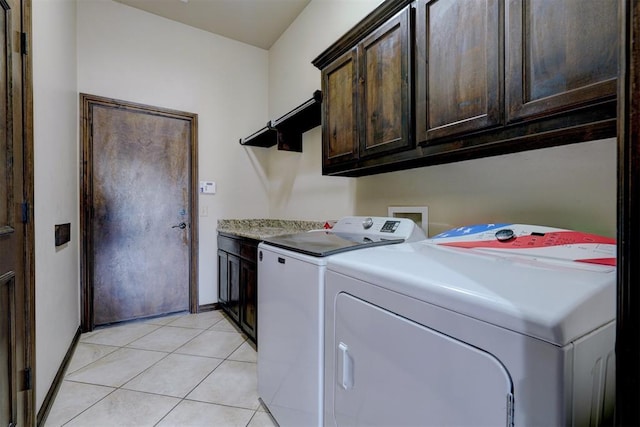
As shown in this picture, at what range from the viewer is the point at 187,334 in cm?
248

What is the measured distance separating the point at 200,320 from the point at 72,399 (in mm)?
1194

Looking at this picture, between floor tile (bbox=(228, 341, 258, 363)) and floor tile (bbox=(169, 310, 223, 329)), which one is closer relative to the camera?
floor tile (bbox=(228, 341, 258, 363))

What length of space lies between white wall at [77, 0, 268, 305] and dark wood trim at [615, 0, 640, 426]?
310cm

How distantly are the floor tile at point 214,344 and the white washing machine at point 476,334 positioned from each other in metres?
1.40

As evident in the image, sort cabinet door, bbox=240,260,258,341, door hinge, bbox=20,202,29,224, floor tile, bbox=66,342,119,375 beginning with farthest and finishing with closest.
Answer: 1. cabinet door, bbox=240,260,258,341
2. floor tile, bbox=66,342,119,375
3. door hinge, bbox=20,202,29,224

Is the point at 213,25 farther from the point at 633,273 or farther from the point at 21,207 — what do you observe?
the point at 633,273

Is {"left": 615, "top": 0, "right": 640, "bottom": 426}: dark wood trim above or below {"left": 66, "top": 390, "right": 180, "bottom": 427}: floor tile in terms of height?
above

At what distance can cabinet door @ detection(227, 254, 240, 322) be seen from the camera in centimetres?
245

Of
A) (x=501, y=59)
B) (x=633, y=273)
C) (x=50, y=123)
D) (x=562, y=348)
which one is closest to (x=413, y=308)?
(x=562, y=348)

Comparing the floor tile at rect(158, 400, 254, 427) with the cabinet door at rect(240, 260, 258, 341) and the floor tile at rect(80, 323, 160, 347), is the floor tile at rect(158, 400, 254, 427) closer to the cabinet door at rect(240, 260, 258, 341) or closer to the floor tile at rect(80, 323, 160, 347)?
the cabinet door at rect(240, 260, 258, 341)

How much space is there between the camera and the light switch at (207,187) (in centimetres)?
300

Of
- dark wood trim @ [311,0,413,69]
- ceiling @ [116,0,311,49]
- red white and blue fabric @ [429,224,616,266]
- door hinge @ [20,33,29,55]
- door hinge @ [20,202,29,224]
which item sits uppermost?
ceiling @ [116,0,311,49]

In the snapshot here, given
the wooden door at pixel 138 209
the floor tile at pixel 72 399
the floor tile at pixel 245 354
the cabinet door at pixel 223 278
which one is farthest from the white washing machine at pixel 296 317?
the wooden door at pixel 138 209

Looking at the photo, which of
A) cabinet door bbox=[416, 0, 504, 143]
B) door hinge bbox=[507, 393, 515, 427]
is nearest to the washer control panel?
cabinet door bbox=[416, 0, 504, 143]
